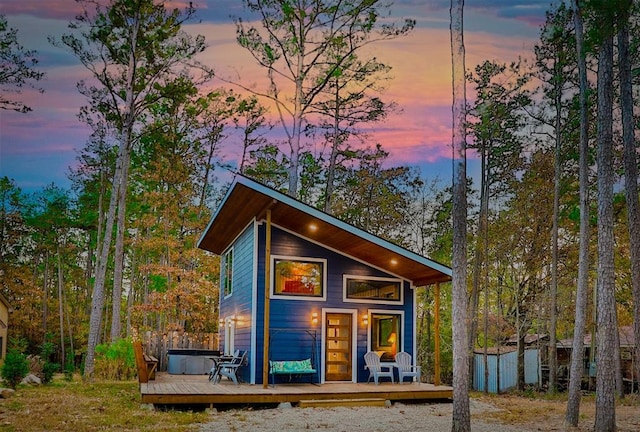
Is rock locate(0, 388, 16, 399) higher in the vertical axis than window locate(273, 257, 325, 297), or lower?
lower

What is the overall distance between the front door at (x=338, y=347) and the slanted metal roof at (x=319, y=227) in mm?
1458

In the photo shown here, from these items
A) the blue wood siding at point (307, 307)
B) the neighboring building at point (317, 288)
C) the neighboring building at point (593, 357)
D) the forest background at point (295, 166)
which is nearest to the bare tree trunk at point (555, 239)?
the forest background at point (295, 166)

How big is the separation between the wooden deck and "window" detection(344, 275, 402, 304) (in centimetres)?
196

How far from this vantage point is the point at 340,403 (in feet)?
A: 36.4

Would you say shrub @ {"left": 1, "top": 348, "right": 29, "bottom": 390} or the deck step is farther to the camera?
shrub @ {"left": 1, "top": 348, "right": 29, "bottom": 390}

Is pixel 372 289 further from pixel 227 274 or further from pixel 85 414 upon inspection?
pixel 85 414

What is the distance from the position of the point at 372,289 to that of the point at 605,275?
20.8ft

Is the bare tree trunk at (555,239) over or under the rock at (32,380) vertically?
over

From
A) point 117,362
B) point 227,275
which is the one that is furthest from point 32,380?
point 227,275

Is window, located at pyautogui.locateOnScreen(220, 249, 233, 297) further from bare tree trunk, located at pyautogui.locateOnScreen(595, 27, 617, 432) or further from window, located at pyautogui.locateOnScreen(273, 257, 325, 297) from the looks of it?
bare tree trunk, located at pyautogui.locateOnScreen(595, 27, 617, 432)

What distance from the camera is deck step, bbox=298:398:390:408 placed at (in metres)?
10.9

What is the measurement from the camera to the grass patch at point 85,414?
816cm

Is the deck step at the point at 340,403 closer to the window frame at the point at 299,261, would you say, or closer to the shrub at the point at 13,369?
the window frame at the point at 299,261

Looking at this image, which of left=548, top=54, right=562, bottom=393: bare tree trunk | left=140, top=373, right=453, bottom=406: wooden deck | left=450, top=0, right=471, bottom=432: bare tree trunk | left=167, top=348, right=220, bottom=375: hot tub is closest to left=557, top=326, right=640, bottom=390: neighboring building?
left=548, top=54, right=562, bottom=393: bare tree trunk
